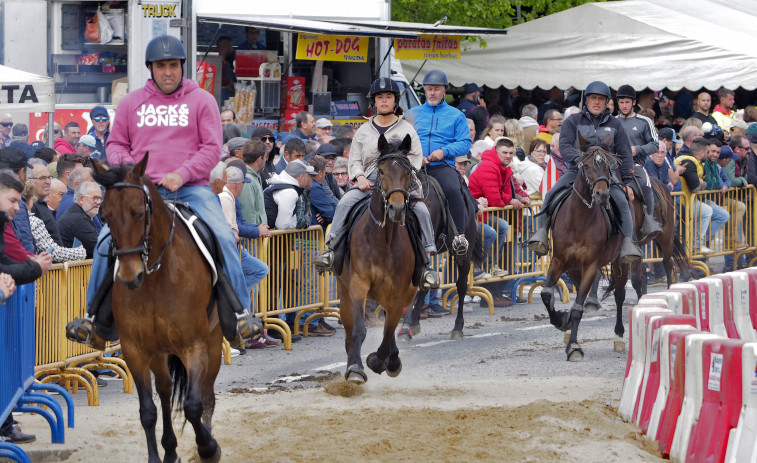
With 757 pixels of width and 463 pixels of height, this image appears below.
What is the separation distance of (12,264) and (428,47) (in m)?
14.5

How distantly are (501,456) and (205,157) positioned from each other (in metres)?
2.88

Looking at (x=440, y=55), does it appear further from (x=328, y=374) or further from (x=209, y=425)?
(x=209, y=425)

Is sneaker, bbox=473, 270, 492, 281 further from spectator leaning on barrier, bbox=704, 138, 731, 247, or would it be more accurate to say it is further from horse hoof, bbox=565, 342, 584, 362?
spectator leaning on barrier, bbox=704, 138, 731, 247

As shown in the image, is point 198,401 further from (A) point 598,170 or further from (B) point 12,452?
(A) point 598,170

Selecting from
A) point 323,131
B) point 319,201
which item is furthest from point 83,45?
point 319,201

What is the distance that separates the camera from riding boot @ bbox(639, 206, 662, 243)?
15086 mm

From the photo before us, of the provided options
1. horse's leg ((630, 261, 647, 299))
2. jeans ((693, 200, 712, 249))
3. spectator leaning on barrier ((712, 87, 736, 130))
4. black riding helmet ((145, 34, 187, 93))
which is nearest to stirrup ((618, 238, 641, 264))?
horse's leg ((630, 261, 647, 299))

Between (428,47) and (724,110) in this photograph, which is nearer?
(428,47)

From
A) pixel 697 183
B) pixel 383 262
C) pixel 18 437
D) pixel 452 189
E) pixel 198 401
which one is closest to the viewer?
pixel 198 401

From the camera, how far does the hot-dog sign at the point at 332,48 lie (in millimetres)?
19797

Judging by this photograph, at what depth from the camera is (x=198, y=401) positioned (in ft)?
25.2

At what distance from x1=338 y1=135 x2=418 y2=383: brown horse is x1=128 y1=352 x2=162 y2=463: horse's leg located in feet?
10.3

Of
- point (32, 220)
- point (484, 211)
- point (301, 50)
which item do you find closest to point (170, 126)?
point (32, 220)

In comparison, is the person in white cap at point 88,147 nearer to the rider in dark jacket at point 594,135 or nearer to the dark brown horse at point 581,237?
the rider in dark jacket at point 594,135
